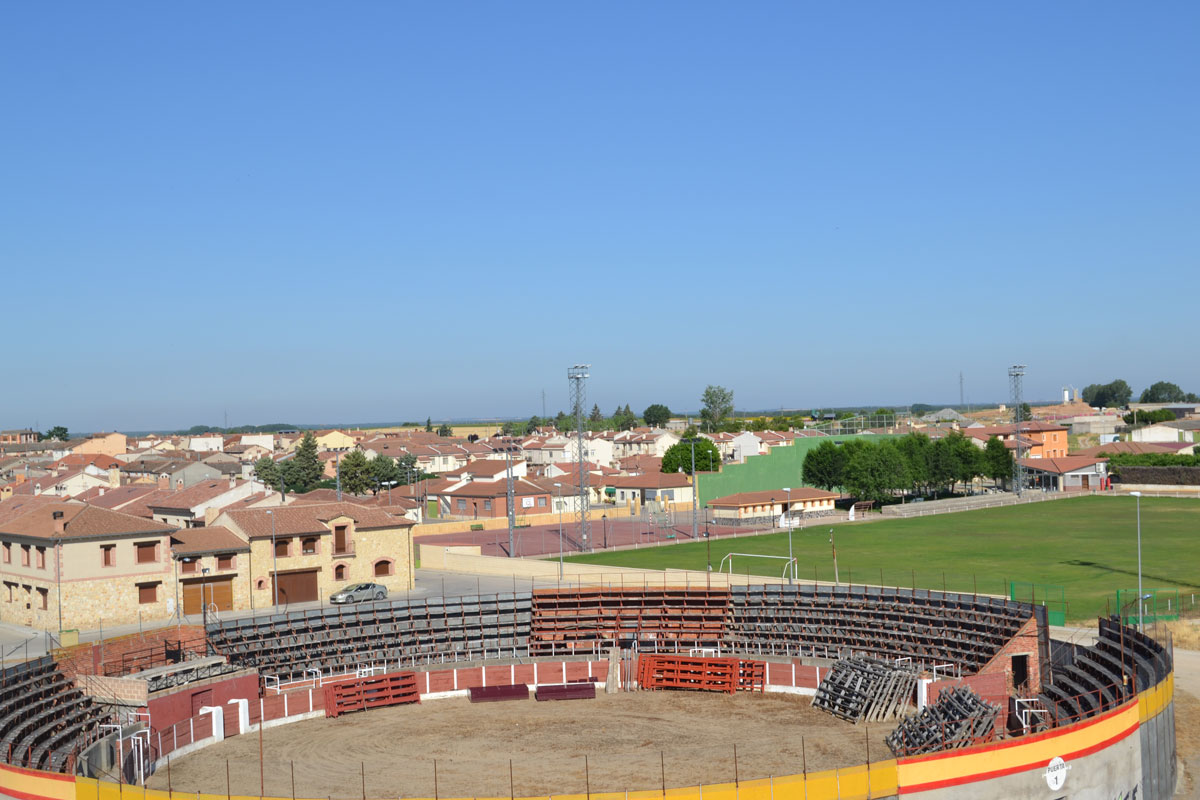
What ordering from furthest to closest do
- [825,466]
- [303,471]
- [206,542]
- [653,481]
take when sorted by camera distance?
[303,471] → [653,481] → [825,466] → [206,542]

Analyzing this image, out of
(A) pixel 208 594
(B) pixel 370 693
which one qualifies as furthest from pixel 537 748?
(A) pixel 208 594

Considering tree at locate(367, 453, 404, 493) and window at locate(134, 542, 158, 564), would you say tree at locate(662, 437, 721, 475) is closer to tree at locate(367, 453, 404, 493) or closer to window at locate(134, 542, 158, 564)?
tree at locate(367, 453, 404, 493)

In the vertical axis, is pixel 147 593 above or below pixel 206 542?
below

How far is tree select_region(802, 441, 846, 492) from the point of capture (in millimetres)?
113125

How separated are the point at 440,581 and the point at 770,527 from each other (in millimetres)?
37184

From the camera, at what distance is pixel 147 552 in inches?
2093

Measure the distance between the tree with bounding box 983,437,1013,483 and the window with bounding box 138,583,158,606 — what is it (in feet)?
301

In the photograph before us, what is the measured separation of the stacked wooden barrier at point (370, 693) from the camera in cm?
3788

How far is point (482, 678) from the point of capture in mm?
40906

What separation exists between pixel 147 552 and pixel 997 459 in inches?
3722

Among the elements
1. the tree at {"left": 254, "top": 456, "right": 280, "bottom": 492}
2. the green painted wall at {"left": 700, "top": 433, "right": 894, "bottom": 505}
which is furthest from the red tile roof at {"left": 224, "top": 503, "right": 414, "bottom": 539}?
the tree at {"left": 254, "top": 456, "right": 280, "bottom": 492}

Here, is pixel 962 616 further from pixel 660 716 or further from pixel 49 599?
pixel 49 599

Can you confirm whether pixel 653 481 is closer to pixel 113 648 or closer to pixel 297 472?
pixel 297 472

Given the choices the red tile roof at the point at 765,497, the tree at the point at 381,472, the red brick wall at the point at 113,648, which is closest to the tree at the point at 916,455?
the red tile roof at the point at 765,497
